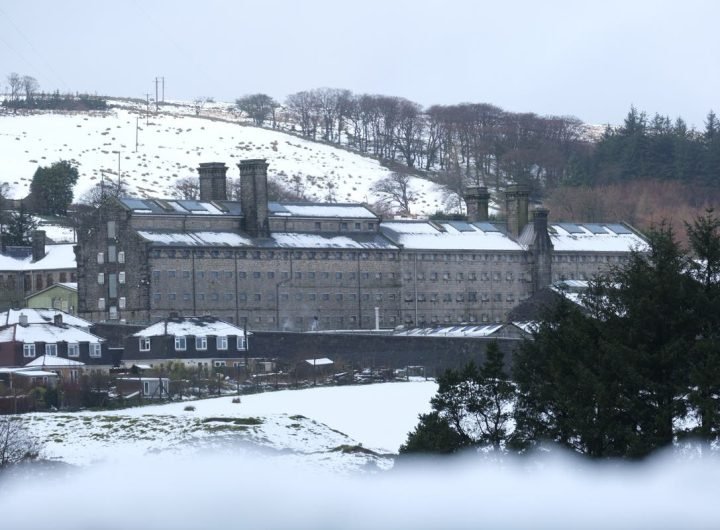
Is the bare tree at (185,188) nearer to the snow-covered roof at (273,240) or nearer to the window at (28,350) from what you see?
the snow-covered roof at (273,240)

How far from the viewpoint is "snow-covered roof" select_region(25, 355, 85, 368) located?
90250 mm

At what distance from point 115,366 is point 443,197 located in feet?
311

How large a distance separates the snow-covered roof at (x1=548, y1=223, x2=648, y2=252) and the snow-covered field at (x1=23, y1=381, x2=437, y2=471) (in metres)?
47.1

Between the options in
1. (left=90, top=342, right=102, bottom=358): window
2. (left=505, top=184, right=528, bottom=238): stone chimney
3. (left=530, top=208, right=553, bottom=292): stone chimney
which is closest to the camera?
(left=90, top=342, right=102, bottom=358): window

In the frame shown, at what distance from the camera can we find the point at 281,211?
11681 centimetres

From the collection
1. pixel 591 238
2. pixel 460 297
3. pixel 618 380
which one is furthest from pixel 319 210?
pixel 618 380

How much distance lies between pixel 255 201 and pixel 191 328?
54.6ft

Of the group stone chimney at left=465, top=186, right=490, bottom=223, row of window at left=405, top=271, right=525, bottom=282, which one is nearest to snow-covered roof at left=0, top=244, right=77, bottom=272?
row of window at left=405, top=271, right=525, bottom=282

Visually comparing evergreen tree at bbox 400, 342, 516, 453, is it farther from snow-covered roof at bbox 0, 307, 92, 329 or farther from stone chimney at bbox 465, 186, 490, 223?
stone chimney at bbox 465, 186, 490, 223

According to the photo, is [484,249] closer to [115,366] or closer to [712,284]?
[115,366]

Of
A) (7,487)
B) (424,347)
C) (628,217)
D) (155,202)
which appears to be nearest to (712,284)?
(7,487)

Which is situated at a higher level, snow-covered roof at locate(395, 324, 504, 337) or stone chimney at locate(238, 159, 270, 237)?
stone chimney at locate(238, 159, 270, 237)

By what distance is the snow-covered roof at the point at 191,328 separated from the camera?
319ft

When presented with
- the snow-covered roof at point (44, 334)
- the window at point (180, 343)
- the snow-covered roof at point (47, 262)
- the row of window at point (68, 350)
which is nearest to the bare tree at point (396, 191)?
the snow-covered roof at point (47, 262)
